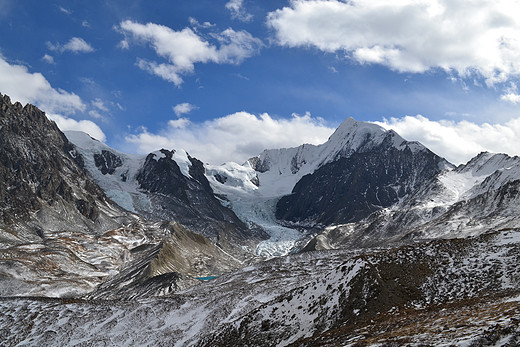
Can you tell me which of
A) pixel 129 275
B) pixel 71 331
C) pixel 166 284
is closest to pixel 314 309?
pixel 71 331

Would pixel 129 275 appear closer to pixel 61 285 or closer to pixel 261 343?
pixel 61 285

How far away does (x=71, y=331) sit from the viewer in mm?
59562

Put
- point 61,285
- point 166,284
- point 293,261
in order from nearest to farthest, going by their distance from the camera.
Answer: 1. point 293,261
2. point 166,284
3. point 61,285

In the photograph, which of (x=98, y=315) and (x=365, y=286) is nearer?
(x=365, y=286)

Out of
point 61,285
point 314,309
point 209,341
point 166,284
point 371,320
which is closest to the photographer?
point 371,320

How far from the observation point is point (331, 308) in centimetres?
3991

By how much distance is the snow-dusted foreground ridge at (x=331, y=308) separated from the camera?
26719mm

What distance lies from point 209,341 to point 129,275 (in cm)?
11398

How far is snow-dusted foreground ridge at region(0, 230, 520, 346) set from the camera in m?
26.7

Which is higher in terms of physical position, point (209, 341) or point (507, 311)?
point (507, 311)

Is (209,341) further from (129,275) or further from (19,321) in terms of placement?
(129,275)

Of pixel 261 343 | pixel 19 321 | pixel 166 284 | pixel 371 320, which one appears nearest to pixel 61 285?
pixel 166 284

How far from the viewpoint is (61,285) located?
130m

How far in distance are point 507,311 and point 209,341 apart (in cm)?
3029
